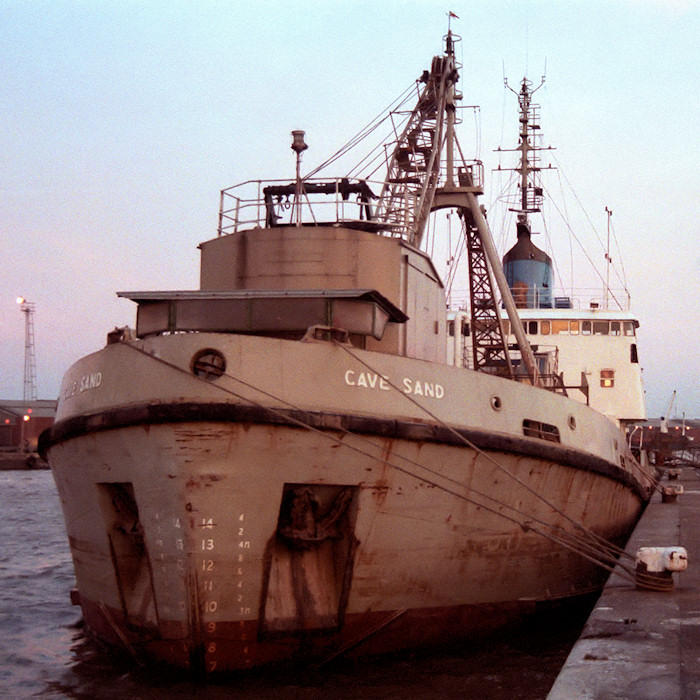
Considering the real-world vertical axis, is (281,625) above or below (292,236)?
below

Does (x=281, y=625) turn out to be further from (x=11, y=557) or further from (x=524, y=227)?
(x=524, y=227)

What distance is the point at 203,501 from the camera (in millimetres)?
7961

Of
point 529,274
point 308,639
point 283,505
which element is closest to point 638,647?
Answer: point 308,639

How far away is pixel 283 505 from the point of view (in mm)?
8422

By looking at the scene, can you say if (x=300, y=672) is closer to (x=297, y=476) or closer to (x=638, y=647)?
(x=297, y=476)

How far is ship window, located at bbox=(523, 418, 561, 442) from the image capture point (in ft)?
33.4

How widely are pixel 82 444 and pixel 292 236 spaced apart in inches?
137

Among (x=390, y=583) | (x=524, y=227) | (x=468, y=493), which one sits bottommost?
(x=390, y=583)

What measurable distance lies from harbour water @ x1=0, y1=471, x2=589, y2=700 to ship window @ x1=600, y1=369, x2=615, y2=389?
807 centimetres

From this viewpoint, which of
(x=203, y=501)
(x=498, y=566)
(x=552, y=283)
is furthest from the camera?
(x=552, y=283)

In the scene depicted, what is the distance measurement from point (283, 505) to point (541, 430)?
139 inches

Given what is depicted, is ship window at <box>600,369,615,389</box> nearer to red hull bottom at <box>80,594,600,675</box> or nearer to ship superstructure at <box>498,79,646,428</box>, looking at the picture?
ship superstructure at <box>498,79,646,428</box>

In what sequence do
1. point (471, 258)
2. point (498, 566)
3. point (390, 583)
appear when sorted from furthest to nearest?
point (471, 258), point (498, 566), point (390, 583)

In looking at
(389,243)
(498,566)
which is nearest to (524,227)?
(389,243)
